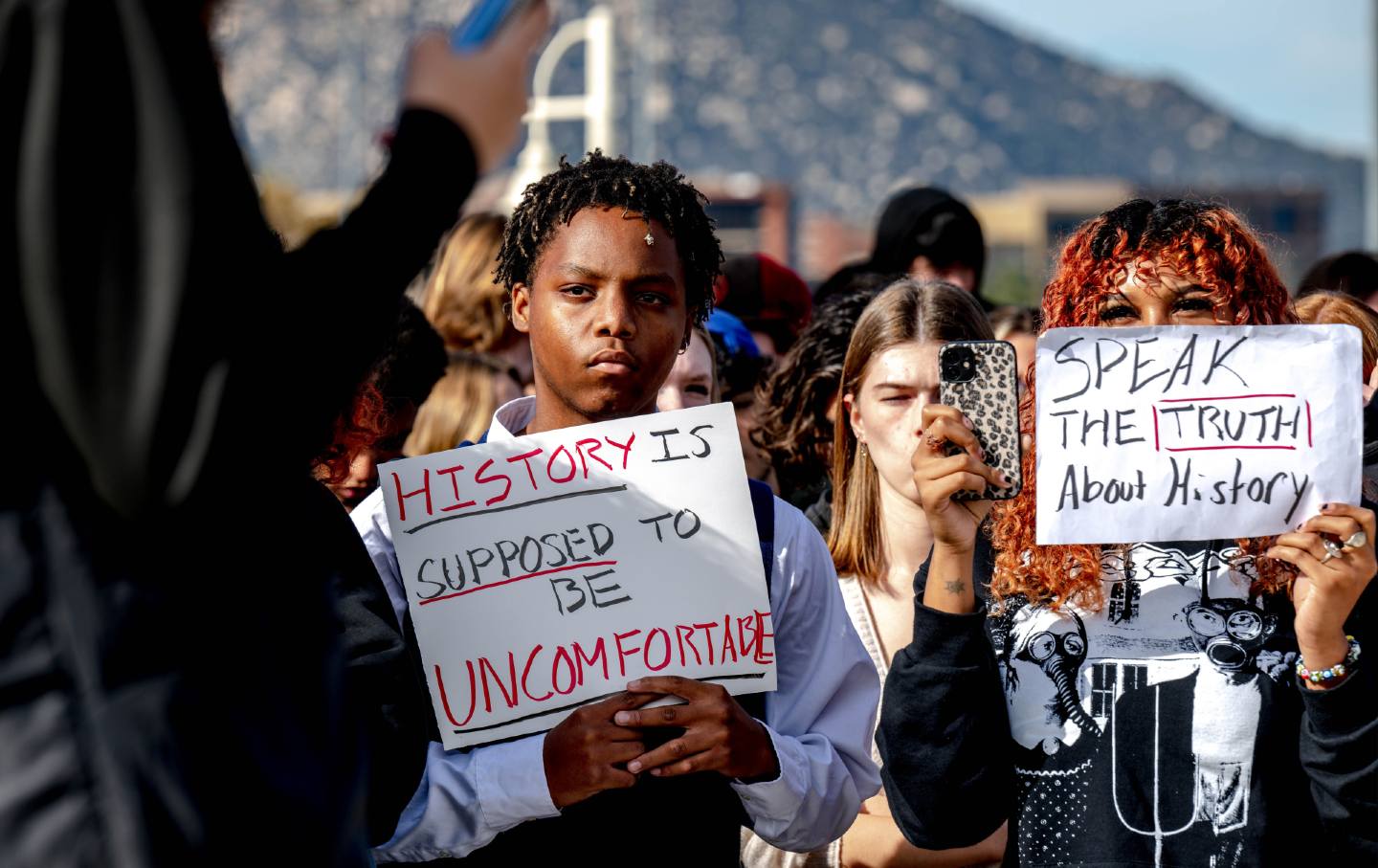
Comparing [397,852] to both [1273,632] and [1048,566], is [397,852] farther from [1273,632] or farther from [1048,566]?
[1273,632]

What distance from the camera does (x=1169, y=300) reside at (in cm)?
283

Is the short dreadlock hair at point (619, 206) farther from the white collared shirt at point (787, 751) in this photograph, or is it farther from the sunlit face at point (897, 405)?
the sunlit face at point (897, 405)

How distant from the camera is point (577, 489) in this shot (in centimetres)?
279

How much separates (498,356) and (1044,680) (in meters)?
2.95

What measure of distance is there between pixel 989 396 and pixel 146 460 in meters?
1.51

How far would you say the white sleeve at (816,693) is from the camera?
278 cm

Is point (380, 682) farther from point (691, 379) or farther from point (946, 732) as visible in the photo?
point (691, 379)

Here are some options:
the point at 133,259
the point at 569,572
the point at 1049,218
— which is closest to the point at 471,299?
the point at 569,572

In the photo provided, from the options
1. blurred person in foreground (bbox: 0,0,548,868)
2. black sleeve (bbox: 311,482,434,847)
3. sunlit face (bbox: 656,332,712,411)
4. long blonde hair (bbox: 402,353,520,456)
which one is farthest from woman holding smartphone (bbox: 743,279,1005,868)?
blurred person in foreground (bbox: 0,0,548,868)

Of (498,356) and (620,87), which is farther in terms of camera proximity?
(620,87)

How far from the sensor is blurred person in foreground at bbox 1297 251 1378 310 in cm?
599

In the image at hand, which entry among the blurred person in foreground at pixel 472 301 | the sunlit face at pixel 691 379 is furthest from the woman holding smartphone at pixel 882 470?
the blurred person in foreground at pixel 472 301

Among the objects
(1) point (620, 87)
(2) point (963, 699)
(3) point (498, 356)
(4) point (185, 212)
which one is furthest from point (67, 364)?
(1) point (620, 87)

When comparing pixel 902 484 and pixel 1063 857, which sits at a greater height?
pixel 902 484
